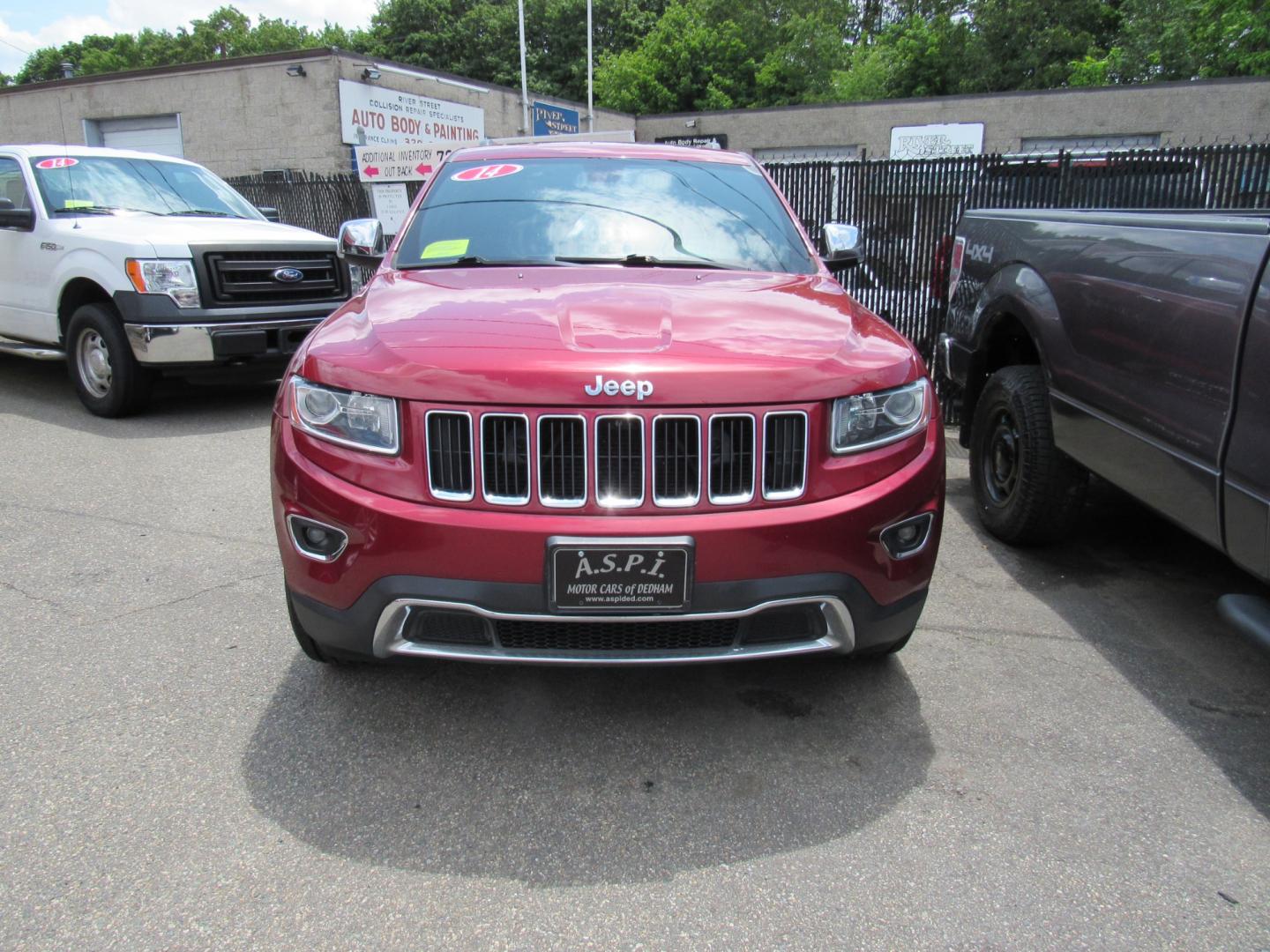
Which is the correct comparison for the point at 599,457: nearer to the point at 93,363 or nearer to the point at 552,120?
the point at 93,363

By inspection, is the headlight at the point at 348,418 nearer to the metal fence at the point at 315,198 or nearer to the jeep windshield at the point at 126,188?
the jeep windshield at the point at 126,188

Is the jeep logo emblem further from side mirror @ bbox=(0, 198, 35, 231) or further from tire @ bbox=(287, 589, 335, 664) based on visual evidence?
side mirror @ bbox=(0, 198, 35, 231)

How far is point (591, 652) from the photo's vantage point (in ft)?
7.77

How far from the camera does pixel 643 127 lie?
3191 cm

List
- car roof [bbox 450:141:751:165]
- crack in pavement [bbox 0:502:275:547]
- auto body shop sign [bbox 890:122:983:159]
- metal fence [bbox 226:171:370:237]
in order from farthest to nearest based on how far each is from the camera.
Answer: auto body shop sign [bbox 890:122:983:159] → metal fence [bbox 226:171:370:237] → crack in pavement [bbox 0:502:275:547] → car roof [bbox 450:141:751:165]

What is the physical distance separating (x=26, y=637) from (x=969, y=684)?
130 inches

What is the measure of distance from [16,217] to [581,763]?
6.77 metres

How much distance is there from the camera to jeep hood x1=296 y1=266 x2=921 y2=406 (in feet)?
7.52

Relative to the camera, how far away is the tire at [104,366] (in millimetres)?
6570

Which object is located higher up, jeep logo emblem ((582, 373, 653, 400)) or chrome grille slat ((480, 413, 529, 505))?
jeep logo emblem ((582, 373, 653, 400))

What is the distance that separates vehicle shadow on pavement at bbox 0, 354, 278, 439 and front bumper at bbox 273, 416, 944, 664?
4283 mm

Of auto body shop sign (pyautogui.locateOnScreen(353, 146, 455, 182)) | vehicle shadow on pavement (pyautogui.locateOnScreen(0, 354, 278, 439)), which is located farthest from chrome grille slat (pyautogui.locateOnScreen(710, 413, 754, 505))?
auto body shop sign (pyautogui.locateOnScreen(353, 146, 455, 182))

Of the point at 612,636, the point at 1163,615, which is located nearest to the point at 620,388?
the point at 612,636

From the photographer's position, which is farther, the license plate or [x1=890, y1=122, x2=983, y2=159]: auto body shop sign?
[x1=890, y1=122, x2=983, y2=159]: auto body shop sign
